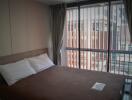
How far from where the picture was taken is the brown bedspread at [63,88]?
1.78 metres

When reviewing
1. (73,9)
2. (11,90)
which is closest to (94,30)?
(73,9)

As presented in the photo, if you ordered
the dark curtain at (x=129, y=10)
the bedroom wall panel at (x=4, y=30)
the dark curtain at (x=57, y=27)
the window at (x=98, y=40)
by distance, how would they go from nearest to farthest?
the bedroom wall panel at (x=4, y=30)
the dark curtain at (x=129, y=10)
the window at (x=98, y=40)
the dark curtain at (x=57, y=27)

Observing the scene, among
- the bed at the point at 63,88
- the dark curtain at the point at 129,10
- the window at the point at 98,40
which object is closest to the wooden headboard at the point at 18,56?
the bed at the point at 63,88

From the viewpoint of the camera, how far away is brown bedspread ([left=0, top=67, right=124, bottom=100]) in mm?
1775

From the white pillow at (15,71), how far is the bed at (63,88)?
0.34ft

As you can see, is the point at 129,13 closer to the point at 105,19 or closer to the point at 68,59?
the point at 105,19

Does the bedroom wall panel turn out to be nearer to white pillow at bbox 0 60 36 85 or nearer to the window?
white pillow at bbox 0 60 36 85

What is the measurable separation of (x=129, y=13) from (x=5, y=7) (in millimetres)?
2838

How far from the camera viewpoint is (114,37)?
339cm

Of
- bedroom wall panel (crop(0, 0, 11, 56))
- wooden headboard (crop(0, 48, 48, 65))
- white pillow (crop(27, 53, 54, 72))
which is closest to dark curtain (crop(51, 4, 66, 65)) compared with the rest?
wooden headboard (crop(0, 48, 48, 65))

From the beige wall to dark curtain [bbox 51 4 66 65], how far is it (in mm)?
200

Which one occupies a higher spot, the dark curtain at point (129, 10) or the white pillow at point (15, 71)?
the dark curtain at point (129, 10)

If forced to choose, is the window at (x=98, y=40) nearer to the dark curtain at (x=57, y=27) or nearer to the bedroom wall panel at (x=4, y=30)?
the dark curtain at (x=57, y=27)

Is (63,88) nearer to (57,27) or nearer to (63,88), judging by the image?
(63,88)
